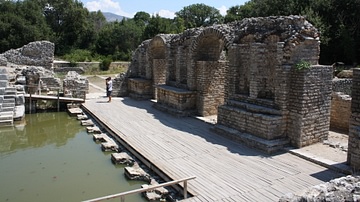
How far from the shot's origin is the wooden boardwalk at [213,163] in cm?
631

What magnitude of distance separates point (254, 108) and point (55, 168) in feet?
17.8

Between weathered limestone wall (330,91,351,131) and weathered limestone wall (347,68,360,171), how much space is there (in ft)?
13.2

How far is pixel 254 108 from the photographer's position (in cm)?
918

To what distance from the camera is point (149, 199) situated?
6.38m

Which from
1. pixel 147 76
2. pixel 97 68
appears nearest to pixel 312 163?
pixel 147 76

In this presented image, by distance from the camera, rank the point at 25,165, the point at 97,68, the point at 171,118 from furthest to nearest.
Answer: the point at 97,68 < the point at 171,118 < the point at 25,165

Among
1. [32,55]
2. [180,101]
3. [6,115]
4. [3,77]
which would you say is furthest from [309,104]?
[32,55]

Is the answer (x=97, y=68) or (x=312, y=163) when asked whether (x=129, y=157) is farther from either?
(x=97, y=68)

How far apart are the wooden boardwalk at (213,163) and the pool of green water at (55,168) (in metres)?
0.96

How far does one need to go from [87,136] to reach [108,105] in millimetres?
4103

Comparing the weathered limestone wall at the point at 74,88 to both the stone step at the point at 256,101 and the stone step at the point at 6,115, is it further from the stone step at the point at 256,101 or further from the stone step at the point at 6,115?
the stone step at the point at 256,101

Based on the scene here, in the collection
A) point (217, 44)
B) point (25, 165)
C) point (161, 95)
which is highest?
point (217, 44)

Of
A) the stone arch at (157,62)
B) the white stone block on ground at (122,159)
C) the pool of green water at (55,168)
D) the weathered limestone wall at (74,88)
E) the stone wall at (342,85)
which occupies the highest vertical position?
the stone arch at (157,62)

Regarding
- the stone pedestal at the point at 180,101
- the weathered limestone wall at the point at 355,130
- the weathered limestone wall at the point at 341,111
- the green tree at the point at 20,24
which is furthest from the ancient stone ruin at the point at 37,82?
the green tree at the point at 20,24
